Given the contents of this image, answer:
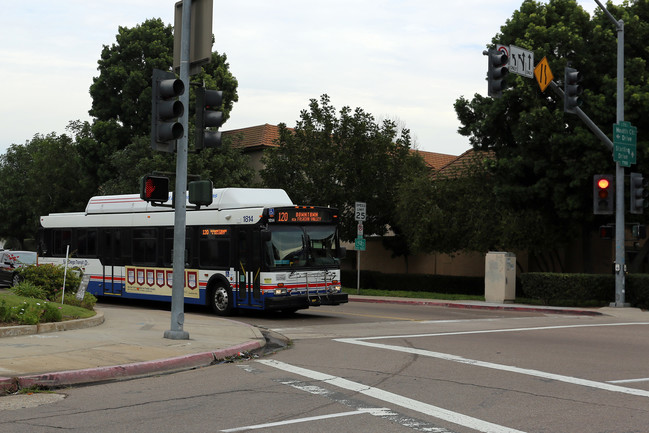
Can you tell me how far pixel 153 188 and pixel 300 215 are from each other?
669 cm

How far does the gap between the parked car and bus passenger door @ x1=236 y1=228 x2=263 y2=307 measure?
16.2m

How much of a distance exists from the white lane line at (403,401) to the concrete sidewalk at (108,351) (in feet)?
5.23

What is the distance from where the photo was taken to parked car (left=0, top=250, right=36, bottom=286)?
32.1m

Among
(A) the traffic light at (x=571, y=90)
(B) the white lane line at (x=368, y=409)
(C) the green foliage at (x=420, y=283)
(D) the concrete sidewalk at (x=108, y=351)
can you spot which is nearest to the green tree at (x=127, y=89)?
(C) the green foliage at (x=420, y=283)

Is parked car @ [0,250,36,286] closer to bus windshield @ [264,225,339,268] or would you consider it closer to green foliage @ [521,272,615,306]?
bus windshield @ [264,225,339,268]

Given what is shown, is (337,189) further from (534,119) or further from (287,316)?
(287,316)

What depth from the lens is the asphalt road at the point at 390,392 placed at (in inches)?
283

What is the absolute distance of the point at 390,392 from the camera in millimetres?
8812

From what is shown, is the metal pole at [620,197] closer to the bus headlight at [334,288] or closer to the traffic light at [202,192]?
the bus headlight at [334,288]

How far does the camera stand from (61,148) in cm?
5056

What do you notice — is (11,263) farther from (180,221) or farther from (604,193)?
(604,193)

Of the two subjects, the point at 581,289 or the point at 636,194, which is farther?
the point at 581,289

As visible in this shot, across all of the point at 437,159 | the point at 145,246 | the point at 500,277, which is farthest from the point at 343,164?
the point at 437,159

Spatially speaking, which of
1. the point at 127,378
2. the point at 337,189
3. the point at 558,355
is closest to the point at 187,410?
the point at 127,378
